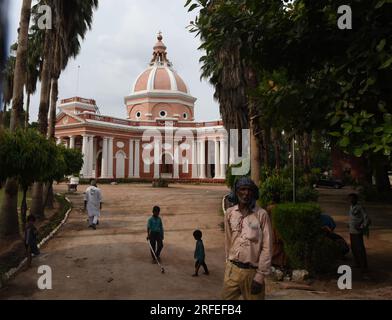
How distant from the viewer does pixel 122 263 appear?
8.40m

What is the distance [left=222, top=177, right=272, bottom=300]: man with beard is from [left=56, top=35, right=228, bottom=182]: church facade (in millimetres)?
38025

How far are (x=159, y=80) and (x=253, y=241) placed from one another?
159 ft

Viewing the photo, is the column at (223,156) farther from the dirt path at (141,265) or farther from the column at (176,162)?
the dirt path at (141,265)

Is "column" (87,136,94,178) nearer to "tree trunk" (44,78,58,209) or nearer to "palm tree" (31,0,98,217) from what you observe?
"tree trunk" (44,78,58,209)

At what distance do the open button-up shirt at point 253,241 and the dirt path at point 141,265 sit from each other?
2757mm

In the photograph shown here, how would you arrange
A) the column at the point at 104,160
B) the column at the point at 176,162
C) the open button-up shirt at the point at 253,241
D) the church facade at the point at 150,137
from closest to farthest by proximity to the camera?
the open button-up shirt at the point at 253,241 < the column at the point at 104,160 < the church facade at the point at 150,137 < the column at the point at 176,162

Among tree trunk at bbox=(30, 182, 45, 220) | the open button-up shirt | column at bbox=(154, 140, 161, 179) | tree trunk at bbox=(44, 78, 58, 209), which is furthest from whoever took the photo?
column at bbox=(154, 140, 161, 179)

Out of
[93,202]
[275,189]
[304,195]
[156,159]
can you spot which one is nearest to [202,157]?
[156,159]

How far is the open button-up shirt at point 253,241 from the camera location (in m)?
3.55

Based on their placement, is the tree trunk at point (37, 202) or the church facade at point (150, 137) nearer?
the tree trunk at point (37, 202)

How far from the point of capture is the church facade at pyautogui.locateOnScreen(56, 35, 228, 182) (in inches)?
1663

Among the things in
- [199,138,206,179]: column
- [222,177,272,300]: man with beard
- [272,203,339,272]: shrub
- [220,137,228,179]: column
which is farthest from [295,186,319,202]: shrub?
[199,138,206,179]: column

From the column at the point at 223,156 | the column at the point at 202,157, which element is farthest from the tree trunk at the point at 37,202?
the column at the point at 202,157
